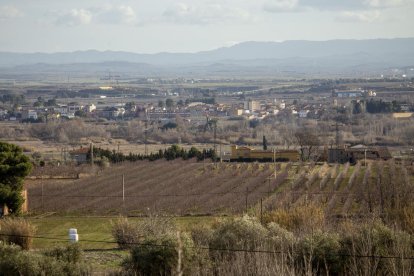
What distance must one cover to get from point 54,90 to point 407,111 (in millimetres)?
67951

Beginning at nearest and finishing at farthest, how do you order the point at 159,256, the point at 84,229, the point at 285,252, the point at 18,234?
the point at 159,256, the point at 285,252, the point at 18,234, the point at 84,229

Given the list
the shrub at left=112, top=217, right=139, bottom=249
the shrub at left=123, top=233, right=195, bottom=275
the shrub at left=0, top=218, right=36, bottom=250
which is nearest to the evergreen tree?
the shrub at left=0, top=218, right=36, bottom=250

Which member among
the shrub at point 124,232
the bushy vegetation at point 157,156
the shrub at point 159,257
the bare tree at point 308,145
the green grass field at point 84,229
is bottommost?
the bare tree at point 308,145

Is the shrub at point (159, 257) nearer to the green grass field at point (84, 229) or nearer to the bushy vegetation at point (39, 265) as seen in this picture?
the bushy vegetation at point (39, 265)

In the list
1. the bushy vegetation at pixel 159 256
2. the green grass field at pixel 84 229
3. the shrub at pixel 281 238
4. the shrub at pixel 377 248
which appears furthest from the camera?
the green grass field at pixel 84 229

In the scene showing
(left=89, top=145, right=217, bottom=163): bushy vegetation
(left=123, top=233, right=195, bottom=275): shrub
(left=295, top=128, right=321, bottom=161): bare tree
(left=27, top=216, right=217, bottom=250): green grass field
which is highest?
(left=123, top=233, right=195, bottom=275): shrub


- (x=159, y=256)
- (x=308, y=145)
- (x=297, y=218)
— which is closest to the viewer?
(x=159, y=256)

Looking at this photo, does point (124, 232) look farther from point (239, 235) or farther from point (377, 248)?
point (377, 248)

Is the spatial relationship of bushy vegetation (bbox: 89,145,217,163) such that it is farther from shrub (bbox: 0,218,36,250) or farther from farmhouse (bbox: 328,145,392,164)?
shrub (bbox: 0,218,36,250)

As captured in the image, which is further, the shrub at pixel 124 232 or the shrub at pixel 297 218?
the shrub at pixel 124 232

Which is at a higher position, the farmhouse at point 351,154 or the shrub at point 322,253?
the shrub at point 322,253

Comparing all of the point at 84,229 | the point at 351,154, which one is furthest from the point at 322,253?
the point at 351,154

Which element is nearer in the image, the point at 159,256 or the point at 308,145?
the point at 159,256

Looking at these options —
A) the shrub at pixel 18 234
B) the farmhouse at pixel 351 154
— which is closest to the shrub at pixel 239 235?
the shrub at pixel 18 234
